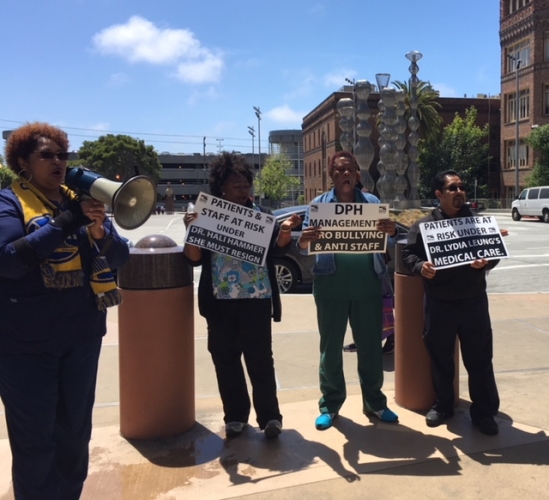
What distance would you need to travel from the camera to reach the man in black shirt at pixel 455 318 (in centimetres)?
382

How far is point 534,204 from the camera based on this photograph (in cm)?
2986

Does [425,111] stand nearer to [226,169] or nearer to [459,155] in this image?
[459,155]

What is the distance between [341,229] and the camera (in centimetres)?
386

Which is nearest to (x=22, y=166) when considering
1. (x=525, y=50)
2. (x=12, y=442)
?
(x=12, y=442)

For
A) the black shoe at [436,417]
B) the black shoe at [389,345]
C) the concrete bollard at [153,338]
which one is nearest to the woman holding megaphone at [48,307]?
the concrete bollard at [153,338]

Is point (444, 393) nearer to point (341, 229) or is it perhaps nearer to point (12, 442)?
point (341, 229)

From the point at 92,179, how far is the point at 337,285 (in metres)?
1.99

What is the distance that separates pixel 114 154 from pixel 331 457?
240ft

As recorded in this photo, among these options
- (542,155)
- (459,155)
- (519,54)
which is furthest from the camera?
(459,155)

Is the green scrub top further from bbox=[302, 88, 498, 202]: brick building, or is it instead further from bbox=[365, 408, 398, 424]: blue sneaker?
bbox=[302, 88, 498, 202]: brick building

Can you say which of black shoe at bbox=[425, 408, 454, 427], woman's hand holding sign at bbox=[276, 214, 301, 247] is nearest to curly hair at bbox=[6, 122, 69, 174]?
woman's hand holding sign at bbox=[276, 214, 301, 247]

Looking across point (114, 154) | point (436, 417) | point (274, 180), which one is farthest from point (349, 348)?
point (274, 180)

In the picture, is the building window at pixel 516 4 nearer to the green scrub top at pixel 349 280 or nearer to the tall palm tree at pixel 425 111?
the tall palm tree at pixel 425 111

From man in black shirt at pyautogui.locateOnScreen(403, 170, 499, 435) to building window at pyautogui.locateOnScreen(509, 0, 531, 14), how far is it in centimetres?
4819
